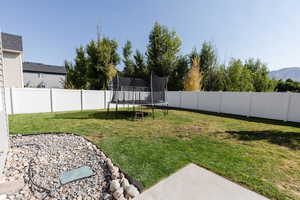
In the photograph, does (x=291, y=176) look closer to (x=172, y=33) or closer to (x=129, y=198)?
(x=129, y=198)

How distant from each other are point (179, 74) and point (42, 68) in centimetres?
2188

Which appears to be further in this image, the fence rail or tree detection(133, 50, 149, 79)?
tree detection(133, 50, 149, 79)

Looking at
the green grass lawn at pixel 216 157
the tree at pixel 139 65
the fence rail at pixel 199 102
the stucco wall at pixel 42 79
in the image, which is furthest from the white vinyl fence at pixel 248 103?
the stucco wall at pixel 42 79

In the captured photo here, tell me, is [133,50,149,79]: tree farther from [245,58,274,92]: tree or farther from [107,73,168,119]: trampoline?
[245,58,274,92]: tree

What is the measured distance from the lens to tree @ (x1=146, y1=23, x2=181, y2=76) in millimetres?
13650

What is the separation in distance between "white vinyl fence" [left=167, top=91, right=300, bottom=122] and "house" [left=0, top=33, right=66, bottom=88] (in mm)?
11285

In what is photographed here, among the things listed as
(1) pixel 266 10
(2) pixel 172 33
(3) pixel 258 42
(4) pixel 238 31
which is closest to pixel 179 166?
(1) pixel 266 10

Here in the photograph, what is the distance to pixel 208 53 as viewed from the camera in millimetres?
13414

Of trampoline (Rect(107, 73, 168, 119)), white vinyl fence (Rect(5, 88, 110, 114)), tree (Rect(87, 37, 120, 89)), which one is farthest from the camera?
tree (Rect(87, 37, 120, 89))

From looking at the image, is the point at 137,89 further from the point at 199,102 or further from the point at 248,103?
the point at 248,103

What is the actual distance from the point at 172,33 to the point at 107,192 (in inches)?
604

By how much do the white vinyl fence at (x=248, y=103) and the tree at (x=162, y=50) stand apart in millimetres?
4790

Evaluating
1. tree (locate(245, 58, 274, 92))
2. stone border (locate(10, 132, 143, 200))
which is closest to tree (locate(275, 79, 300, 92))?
tree (locate(245, 58, 274, 92))

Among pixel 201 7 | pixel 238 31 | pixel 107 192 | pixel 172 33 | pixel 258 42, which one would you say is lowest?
pixel 107 192
